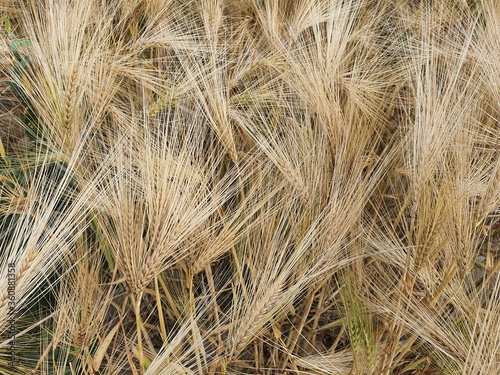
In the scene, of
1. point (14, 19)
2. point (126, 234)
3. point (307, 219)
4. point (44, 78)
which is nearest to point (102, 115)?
point (44, 78)

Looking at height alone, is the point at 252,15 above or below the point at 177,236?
above

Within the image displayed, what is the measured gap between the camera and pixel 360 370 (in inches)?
29.9

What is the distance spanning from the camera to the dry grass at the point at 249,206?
2.48ft

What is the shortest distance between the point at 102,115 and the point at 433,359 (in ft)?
2.29

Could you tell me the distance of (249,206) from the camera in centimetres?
90

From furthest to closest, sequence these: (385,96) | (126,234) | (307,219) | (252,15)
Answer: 1. (252,15)
2. (385,96)
3. (307,219)
4. (126,234)

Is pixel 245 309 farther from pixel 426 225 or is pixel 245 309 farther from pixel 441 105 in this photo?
pixel 441 105

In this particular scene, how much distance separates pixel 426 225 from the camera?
75 cm

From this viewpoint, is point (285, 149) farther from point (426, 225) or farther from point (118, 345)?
point (118, 345)

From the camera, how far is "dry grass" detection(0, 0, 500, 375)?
755 millimetres

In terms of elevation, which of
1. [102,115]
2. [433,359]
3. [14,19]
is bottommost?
[433,359]

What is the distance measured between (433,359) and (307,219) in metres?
0.32

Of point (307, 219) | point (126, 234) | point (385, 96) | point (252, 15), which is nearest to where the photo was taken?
point (126, 234)

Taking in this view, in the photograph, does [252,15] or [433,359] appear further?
[252,15]
